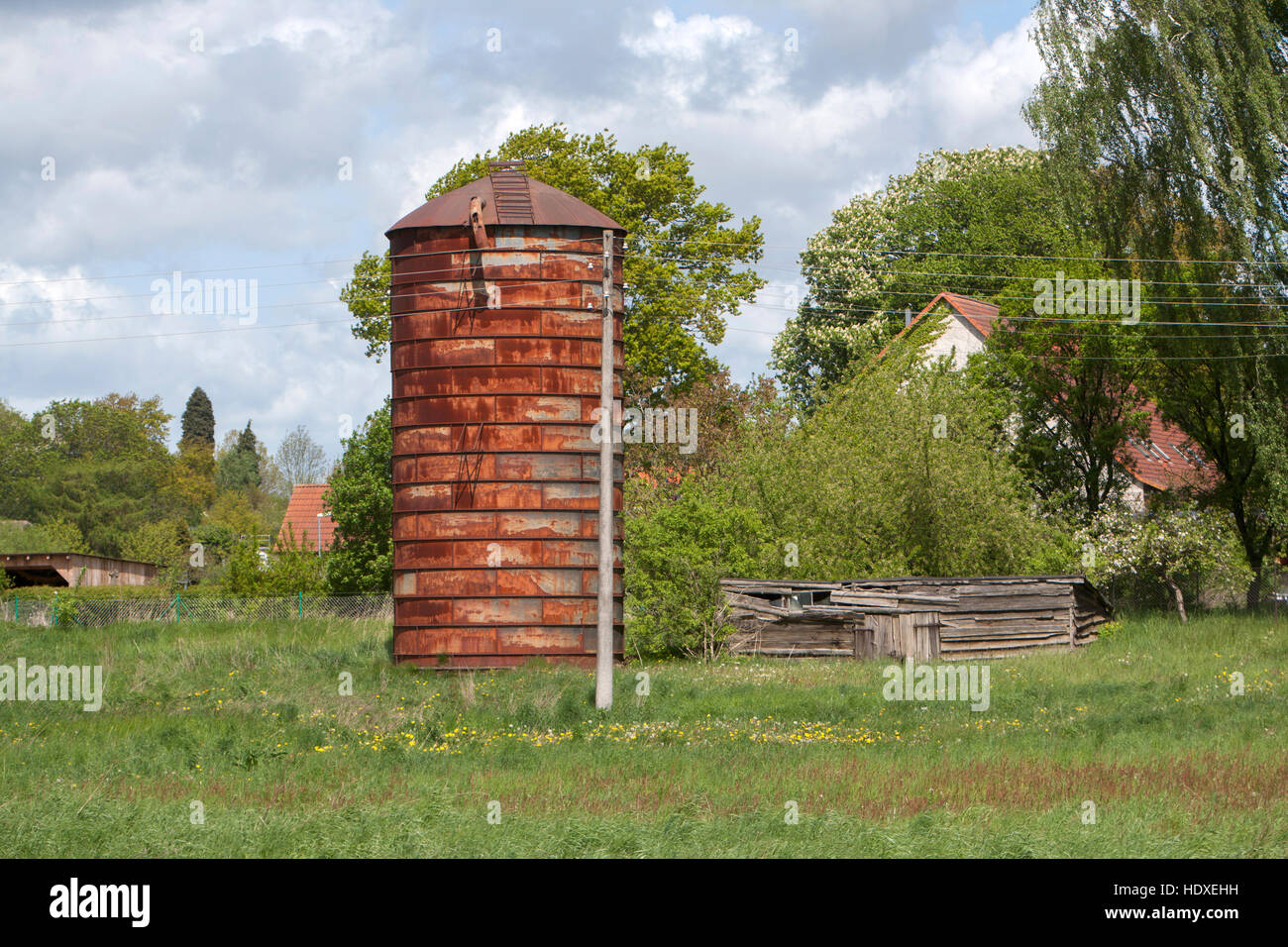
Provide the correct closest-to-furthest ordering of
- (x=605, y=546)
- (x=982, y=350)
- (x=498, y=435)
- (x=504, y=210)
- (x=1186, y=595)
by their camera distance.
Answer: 1. (x=605, y=546)
2. (x=498, y=435)
3. (x=504, y=210)
4. (x=1186, y=595)
5. (x=982, y=350)

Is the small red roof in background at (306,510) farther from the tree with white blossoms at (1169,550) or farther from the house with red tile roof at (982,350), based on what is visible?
the tree with white blossoms at (1169,550)

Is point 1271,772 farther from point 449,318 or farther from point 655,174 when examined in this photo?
point 655,174

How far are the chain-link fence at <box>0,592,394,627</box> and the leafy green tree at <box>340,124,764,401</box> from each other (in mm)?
10994

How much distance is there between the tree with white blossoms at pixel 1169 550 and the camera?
31156 mm

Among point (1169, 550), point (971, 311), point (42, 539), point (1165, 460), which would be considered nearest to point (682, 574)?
point (1169, 550)

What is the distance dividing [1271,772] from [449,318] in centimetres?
1438

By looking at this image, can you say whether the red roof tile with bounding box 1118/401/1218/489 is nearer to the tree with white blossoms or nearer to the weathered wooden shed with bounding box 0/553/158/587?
the tree with white blossoms

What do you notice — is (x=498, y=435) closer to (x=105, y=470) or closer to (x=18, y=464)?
→ (x=105, y=470)

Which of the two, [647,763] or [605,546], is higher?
[605,546]

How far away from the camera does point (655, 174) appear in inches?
1635

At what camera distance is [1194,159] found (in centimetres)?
2873

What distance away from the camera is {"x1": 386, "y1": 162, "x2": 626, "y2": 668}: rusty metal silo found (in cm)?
2103

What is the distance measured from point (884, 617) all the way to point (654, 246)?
66.1 feet
